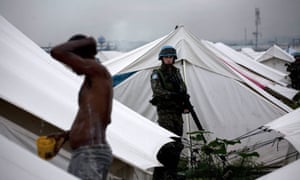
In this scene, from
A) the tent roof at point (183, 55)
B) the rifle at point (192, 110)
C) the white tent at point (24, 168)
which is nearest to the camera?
the white tent at point (24, 168)

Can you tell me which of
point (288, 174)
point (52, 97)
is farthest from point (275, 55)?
point (288, 174)

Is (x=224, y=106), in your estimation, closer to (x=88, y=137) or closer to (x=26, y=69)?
(x=26, y=69)

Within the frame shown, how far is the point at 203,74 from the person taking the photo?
26.0 ft

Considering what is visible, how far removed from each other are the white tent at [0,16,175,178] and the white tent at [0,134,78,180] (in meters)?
1.24

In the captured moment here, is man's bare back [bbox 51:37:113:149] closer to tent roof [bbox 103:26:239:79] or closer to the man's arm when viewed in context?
the man's arm

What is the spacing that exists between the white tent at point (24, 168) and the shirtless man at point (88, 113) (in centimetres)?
53

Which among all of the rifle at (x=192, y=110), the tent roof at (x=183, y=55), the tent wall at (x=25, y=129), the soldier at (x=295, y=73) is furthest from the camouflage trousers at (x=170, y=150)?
the soldier at (x=295, y=73)

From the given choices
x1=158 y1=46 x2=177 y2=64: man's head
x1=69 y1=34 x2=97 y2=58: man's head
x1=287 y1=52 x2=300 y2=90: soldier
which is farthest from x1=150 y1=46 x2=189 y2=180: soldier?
x1=287 y1=52 x2=300 y2=90: soldier

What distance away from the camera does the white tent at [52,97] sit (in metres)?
4.28

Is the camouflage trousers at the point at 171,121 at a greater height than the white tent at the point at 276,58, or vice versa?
the white tent at the point at 276,58

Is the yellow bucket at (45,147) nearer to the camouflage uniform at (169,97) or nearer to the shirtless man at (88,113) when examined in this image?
the shirtless man at (88,113)

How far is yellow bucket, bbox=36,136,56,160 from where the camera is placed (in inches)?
134

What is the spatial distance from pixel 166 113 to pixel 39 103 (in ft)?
7.43

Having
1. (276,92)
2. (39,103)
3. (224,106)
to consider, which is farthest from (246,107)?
(39,103)
